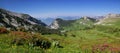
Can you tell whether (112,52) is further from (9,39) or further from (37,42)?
(9,39)

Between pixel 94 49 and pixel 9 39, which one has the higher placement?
pixel 9 39

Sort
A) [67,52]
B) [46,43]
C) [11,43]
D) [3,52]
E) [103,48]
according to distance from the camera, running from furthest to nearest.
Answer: [46,43]
[103,48]
[11,43]
[67,52]
[3,52]

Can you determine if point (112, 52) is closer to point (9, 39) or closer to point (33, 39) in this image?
point (33, 39)

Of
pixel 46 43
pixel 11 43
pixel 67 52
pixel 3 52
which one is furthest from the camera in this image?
pixel 46 43

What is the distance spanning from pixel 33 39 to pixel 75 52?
23.6 ft

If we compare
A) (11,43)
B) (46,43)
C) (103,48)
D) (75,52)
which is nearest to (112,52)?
(103,48)

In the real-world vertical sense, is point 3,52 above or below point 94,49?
above

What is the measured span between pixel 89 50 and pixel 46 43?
20.4ft

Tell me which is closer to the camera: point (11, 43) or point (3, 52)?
point (3, 52)

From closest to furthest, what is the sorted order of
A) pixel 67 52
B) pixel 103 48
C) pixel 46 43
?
pixel 67 52
pixel 103 48
pixel 46 43

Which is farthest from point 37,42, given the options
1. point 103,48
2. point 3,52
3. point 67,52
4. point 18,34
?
point 3,52

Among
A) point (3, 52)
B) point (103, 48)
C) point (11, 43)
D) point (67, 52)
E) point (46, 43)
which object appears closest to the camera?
point (3, 52)

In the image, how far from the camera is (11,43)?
25.4 metres

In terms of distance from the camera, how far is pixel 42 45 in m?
28.5
